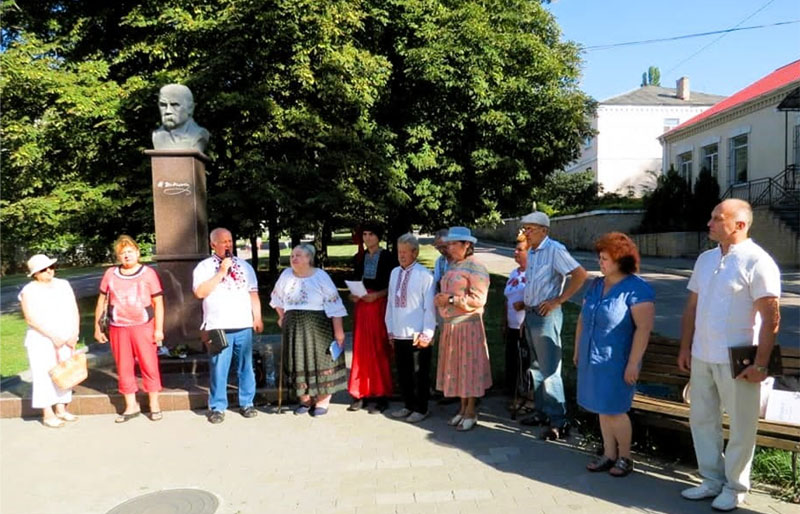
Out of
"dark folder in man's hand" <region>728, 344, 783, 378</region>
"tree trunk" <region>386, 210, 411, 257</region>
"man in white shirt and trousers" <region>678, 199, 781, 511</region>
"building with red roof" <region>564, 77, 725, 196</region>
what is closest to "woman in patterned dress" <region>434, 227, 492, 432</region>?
"man in white shirt and trousers" <region>678, 199, 781, 511</region>

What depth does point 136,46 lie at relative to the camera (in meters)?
11.5

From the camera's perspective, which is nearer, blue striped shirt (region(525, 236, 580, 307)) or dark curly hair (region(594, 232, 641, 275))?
dark curly hair (region(594, 232, 641, 275))

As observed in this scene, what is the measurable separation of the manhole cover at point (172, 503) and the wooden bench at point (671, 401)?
3.10 meters

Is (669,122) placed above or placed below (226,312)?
above

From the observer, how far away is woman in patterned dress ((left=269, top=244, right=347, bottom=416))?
18.0 feet

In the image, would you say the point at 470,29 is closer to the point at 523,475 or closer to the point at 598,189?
the point at 523,475

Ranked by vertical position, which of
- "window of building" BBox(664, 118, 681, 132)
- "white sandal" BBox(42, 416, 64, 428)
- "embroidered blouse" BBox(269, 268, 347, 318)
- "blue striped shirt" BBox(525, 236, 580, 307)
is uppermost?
"window of building" BBox(664, 118, 681, 132)

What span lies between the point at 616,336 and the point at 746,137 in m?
26.4

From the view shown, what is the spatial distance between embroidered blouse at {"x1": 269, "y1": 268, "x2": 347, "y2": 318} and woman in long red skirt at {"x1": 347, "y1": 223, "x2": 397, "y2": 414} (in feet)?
0.88

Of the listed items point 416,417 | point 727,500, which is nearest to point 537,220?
point 416,417

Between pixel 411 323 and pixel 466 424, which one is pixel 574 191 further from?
pixel 466 424

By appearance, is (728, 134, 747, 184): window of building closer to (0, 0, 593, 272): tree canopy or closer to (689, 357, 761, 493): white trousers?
(0, 0, 593, 272): tree canopy

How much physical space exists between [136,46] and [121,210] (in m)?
3.45

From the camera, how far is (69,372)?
5379 mm
